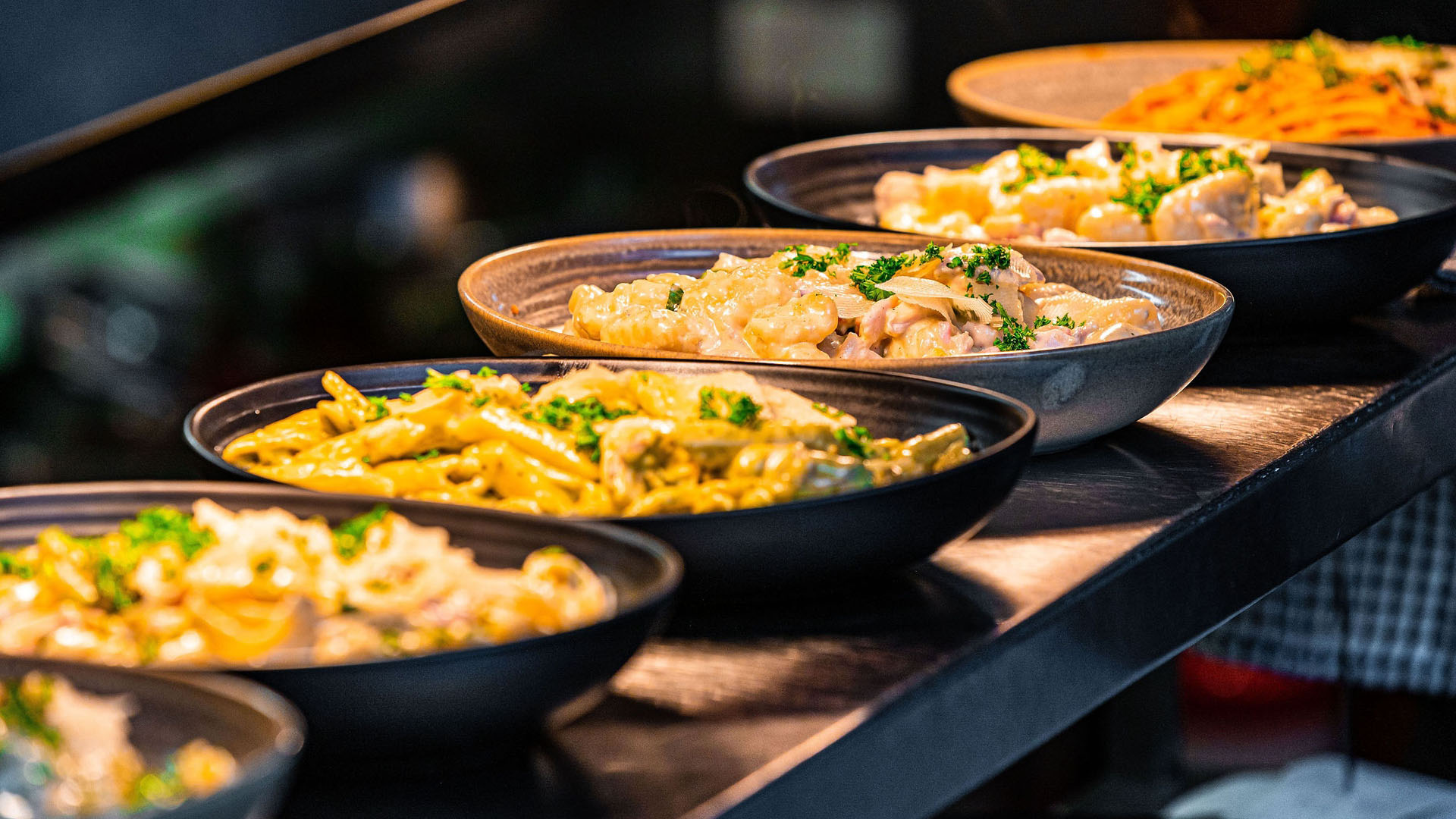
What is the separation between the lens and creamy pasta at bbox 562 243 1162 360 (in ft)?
4.94

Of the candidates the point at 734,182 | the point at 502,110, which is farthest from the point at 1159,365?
the point at 502,110

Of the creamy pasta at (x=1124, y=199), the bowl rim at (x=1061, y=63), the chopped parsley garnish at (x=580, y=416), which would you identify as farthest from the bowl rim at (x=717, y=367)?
the bowl rim at (x=1061, y=63)

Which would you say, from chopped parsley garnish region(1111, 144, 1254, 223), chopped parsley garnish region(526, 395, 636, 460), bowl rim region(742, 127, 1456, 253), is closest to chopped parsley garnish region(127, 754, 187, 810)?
chopped parsley garnish region(526, 395, 636, 460)

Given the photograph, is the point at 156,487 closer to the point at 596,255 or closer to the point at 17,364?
the point at 596,255

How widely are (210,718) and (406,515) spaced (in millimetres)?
269

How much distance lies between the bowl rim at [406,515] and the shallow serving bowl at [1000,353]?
1.32ft

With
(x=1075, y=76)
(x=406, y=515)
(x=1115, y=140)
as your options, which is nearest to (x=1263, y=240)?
(x=1115, y=140)

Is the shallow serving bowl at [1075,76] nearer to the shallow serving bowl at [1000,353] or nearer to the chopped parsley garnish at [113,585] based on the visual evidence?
the shallow serving bowl at [1000,353]

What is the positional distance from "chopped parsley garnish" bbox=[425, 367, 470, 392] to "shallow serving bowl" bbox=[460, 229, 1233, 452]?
0.57ft

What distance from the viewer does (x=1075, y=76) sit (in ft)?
11.4

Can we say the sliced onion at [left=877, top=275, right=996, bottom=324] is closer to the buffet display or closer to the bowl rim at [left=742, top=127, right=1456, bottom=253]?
the buffet display

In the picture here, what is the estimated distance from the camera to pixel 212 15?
251cm

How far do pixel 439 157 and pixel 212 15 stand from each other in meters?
1.53

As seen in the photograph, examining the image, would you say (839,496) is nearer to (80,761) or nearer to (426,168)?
(80,761)
